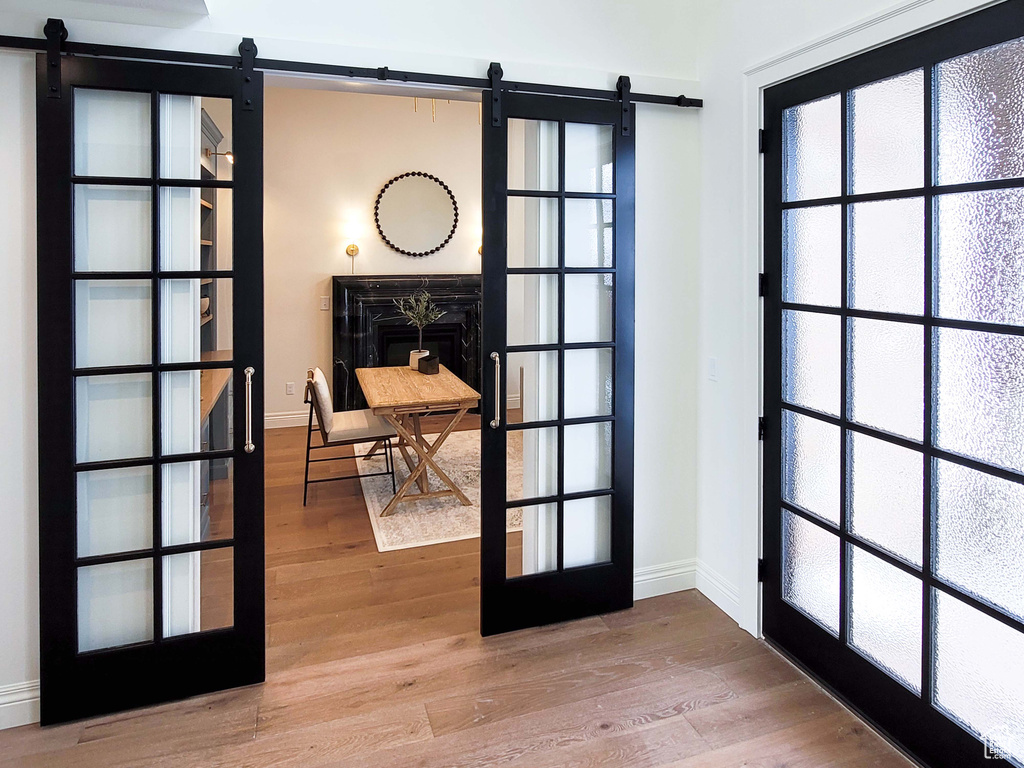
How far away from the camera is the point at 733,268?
9.13 ft

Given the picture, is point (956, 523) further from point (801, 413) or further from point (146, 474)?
point (146, 474)

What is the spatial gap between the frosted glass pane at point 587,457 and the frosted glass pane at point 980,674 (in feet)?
4.25

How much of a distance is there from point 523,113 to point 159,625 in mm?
2214

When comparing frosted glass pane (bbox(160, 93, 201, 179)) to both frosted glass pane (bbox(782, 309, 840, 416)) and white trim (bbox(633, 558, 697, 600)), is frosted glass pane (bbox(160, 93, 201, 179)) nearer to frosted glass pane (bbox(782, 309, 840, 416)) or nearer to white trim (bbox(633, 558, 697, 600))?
frosted glass pane (bbox(782, 309, 840, 416))

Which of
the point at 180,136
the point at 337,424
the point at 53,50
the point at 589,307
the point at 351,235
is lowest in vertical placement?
the point at 337,424

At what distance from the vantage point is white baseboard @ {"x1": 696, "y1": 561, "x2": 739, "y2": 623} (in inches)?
114

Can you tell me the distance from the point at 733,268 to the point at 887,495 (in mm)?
1059

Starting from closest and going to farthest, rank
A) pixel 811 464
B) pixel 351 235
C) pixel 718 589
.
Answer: pixel 811 464 → pixel 718 589 → pixel 351 235

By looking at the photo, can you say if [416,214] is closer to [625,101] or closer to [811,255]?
[625,101]

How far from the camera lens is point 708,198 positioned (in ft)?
9.67

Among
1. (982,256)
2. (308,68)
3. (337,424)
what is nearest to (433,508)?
(337,424)

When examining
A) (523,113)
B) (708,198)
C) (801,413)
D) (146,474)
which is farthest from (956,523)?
(146,474)

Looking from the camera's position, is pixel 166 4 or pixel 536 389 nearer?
pixel 166 4

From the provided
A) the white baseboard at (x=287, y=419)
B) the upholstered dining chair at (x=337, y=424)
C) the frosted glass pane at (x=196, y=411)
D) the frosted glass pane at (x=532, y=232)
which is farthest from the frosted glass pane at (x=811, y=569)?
the white baseboard at (x=287, y=419)
